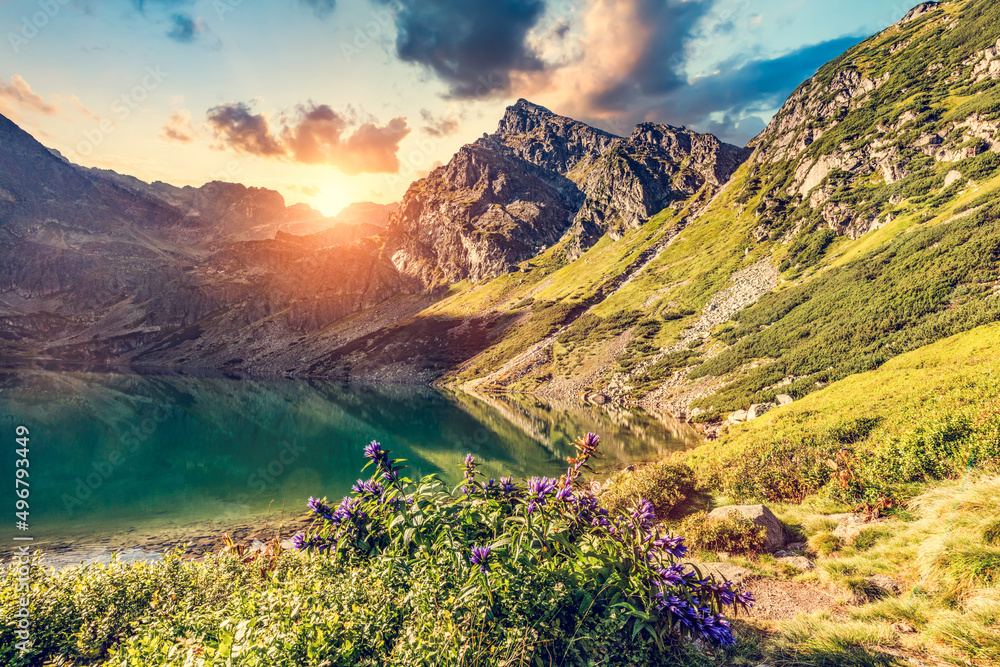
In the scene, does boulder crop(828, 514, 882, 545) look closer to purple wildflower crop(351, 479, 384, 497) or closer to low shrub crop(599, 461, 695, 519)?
low shrub crop(599, 461, 695, 519)

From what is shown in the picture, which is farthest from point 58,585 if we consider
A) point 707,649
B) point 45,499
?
point 45,499

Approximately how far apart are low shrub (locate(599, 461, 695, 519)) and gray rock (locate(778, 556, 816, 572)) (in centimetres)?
672

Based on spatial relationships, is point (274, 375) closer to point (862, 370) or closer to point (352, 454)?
point (352, 454)

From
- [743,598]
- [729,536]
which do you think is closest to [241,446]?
[729,536]

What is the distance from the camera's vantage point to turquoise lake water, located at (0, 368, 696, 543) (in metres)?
28.3

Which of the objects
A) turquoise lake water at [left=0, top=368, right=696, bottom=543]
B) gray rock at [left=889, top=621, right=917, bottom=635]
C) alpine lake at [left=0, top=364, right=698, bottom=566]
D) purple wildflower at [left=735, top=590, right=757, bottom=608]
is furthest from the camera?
turquoise lake water at [left=0, top=368, right=696, bottom=543]

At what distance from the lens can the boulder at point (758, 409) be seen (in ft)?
149

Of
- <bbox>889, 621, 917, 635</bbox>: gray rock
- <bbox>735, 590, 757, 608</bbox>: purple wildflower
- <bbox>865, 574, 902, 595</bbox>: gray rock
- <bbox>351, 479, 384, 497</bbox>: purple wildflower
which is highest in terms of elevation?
<bbox>351, 479, 384, 497</bbox>: purple wildflower

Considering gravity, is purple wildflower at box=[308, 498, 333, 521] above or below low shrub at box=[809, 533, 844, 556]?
above

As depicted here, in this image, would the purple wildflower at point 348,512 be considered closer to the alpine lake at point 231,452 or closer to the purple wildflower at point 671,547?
the alpine lake at point 231,452

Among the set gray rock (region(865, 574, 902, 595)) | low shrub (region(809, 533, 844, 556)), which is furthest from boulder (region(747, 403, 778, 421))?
gray rock (region(865, 574, 902, 595))

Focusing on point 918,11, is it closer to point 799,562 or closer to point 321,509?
point 799,562

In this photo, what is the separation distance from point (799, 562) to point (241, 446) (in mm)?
55091

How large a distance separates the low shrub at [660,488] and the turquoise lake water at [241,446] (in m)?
14.5
